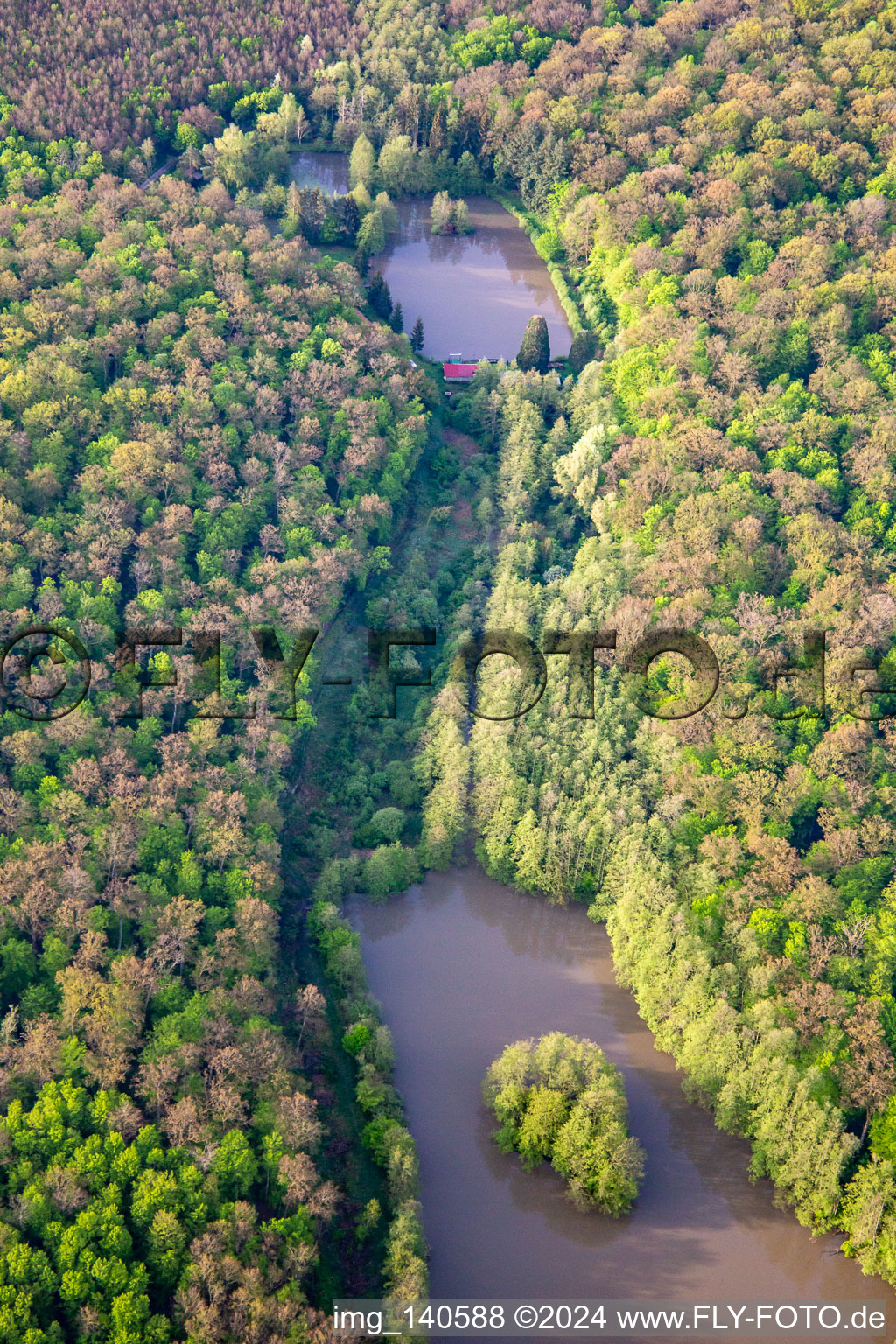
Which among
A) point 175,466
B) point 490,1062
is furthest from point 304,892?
point 175,466

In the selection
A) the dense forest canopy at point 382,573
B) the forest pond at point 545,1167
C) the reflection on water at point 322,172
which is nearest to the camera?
the dense forest canopy at point 382,573

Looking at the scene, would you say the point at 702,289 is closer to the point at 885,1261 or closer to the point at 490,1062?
the point at 490,1062

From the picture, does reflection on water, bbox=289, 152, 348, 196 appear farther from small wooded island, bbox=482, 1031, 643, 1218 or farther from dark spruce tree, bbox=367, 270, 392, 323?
small wooded island, bbox=482, 1031, 643, 1218

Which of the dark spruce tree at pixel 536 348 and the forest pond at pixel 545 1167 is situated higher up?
the dark spruce tree at pixel 536 348

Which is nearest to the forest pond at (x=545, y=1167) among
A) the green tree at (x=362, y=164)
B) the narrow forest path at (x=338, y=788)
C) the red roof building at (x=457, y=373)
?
the narrow forest path at (x=338, y=788)

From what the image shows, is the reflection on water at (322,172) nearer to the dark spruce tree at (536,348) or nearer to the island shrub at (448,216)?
the island shrub at (448,216)

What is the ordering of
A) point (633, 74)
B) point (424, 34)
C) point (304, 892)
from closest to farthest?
point (304, 892) → point (633, 74) → point (424, 34)

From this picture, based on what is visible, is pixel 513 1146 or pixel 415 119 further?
pixel 415 119
